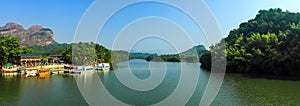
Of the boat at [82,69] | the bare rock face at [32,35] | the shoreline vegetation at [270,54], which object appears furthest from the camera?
the bare rock face at [32,35]

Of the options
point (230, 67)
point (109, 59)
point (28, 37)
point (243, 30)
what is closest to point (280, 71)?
point (230, 67)

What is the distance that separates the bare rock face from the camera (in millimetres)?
132000

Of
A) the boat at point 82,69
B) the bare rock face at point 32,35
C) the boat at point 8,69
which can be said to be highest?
the bare rock face at point 32,35

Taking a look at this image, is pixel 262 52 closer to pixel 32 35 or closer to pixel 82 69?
pixel 82 69

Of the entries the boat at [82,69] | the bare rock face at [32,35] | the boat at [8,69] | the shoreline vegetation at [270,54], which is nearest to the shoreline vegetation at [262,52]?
the shoreline vegetation at [270,54]

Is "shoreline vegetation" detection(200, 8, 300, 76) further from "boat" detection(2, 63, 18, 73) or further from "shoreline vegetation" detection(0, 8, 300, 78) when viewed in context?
"boat" detection(2, 63, 18, 73)

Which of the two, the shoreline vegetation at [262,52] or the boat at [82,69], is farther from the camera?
the boat at [82,69]

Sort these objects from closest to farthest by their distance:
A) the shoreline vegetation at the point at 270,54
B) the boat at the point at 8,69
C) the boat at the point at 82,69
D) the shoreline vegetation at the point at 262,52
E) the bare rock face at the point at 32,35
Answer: the shoreline vegetation at the point at 270,54 < the shoreline vegetation at the point at 262,52 < the boat at the point at 82,69 < the boat at the point at 8,69 < the bare rock face at the point at 32,35

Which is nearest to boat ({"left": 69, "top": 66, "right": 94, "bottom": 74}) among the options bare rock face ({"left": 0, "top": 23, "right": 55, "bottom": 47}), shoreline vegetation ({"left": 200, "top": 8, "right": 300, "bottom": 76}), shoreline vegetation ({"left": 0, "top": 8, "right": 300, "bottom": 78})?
shoreline vegetation ({"left": 0, "top": 8, "right": 300, "bottom": 78})

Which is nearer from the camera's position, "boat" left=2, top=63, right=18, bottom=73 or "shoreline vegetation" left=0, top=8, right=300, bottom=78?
"shoreline vegetation" left=0, top=8, right=300, bottom=78

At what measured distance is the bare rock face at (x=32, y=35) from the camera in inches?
5197

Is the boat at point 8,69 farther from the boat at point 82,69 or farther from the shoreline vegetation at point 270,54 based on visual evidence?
the shoreline vegetation at point 270,54

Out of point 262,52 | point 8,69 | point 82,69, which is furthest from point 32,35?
point 262,52

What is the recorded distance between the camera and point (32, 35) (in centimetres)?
14112
